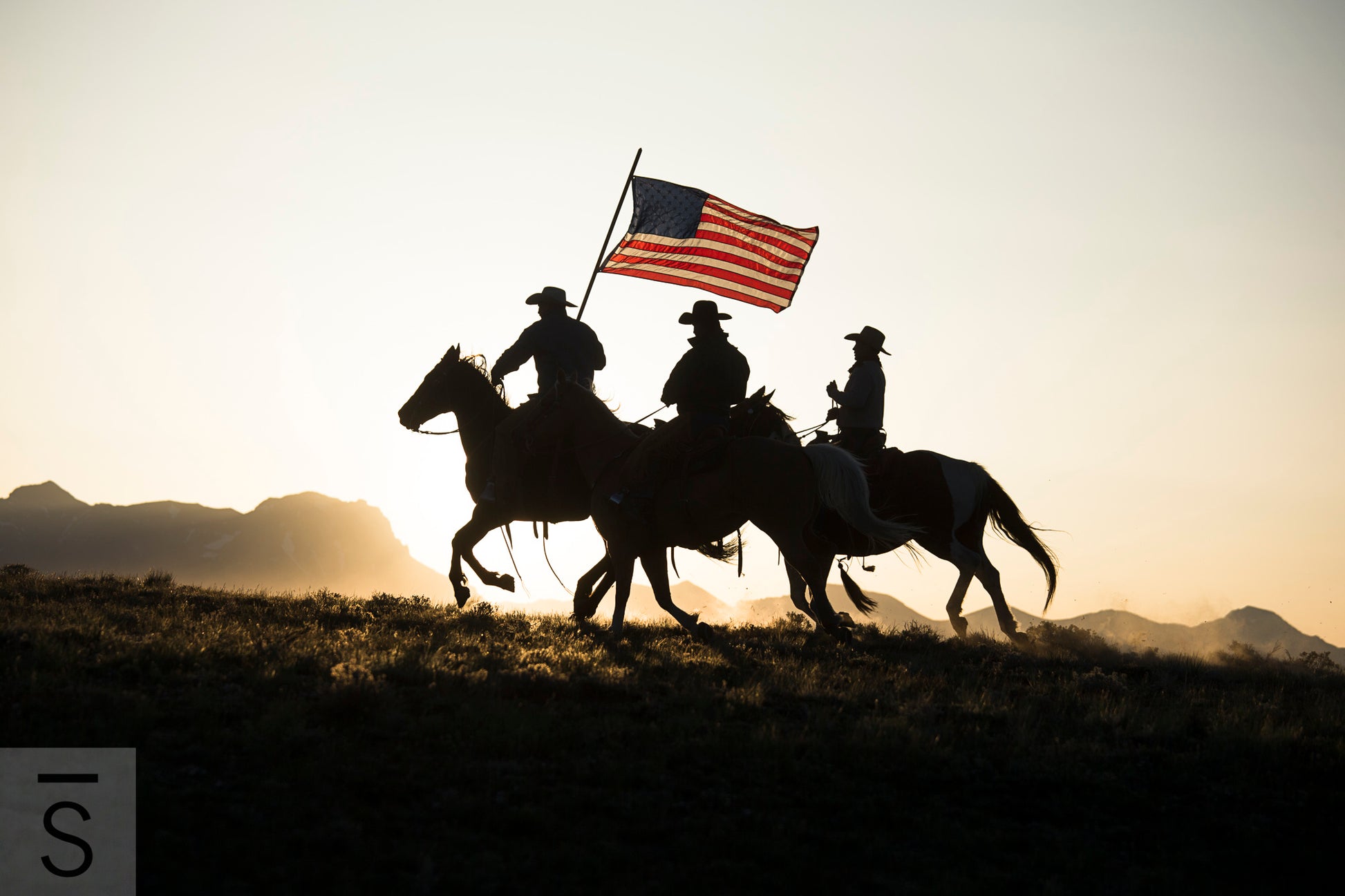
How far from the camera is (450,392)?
16672 mm

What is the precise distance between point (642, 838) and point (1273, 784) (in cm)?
492

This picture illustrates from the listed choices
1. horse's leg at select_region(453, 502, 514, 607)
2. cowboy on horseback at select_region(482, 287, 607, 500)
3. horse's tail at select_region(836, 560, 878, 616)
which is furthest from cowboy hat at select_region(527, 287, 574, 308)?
horse's tail at select_region(836, 560, 878, 616)

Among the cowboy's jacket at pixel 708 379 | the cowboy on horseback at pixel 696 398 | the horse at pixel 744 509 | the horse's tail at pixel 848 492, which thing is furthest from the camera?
the cowboy's jacket at pixel 708 379

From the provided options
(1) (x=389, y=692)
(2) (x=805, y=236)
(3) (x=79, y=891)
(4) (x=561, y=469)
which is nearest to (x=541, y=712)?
(1) (x=389, y=692)

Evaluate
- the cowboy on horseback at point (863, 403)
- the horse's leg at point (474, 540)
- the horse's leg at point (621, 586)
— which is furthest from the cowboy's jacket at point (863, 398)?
the horse's leg at point (474, 540)

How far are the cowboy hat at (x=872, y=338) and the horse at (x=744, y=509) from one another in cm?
376

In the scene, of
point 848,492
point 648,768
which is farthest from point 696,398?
point 648,768

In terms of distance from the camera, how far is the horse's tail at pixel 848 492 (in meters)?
12.6

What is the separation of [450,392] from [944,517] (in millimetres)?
7523

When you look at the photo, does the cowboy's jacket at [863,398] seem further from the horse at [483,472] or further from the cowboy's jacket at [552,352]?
the cowboy's jacket at [552,352]

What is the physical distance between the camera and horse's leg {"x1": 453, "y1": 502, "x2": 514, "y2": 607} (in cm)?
1597

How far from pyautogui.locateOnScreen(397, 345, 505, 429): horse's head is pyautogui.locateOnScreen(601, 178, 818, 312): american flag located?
9.92ft

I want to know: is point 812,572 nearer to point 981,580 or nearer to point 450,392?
point 981,580

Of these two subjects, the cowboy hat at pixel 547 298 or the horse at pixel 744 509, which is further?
the cowboy hat at pixel 547 298
